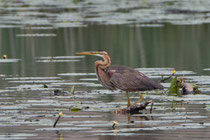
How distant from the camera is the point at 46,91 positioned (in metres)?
12.6

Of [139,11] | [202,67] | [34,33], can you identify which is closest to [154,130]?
[202,67]

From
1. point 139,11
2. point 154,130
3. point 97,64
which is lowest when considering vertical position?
point 154,130

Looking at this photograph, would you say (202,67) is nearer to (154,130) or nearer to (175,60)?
(175,60)

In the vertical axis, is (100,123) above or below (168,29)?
below

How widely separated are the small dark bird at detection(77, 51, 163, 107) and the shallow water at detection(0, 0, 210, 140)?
32 cm

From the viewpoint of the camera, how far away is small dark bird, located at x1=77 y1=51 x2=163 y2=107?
11.2m

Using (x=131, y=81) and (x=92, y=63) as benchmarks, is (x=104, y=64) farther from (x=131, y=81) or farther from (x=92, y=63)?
(x=92, y=63)

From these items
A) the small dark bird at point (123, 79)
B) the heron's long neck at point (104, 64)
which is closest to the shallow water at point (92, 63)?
the small dark bird at point (123, 79)

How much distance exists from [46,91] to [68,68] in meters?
3.87

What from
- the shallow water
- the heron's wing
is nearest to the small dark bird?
the heron's wing

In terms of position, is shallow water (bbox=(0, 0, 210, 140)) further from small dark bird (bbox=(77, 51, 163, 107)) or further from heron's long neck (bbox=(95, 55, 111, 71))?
heron's long neck (bbox=(95, 55, 111, 71))

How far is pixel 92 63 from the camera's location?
1764cm

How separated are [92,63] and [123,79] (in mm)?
6443

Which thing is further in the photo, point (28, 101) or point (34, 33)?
point (34, 33)
